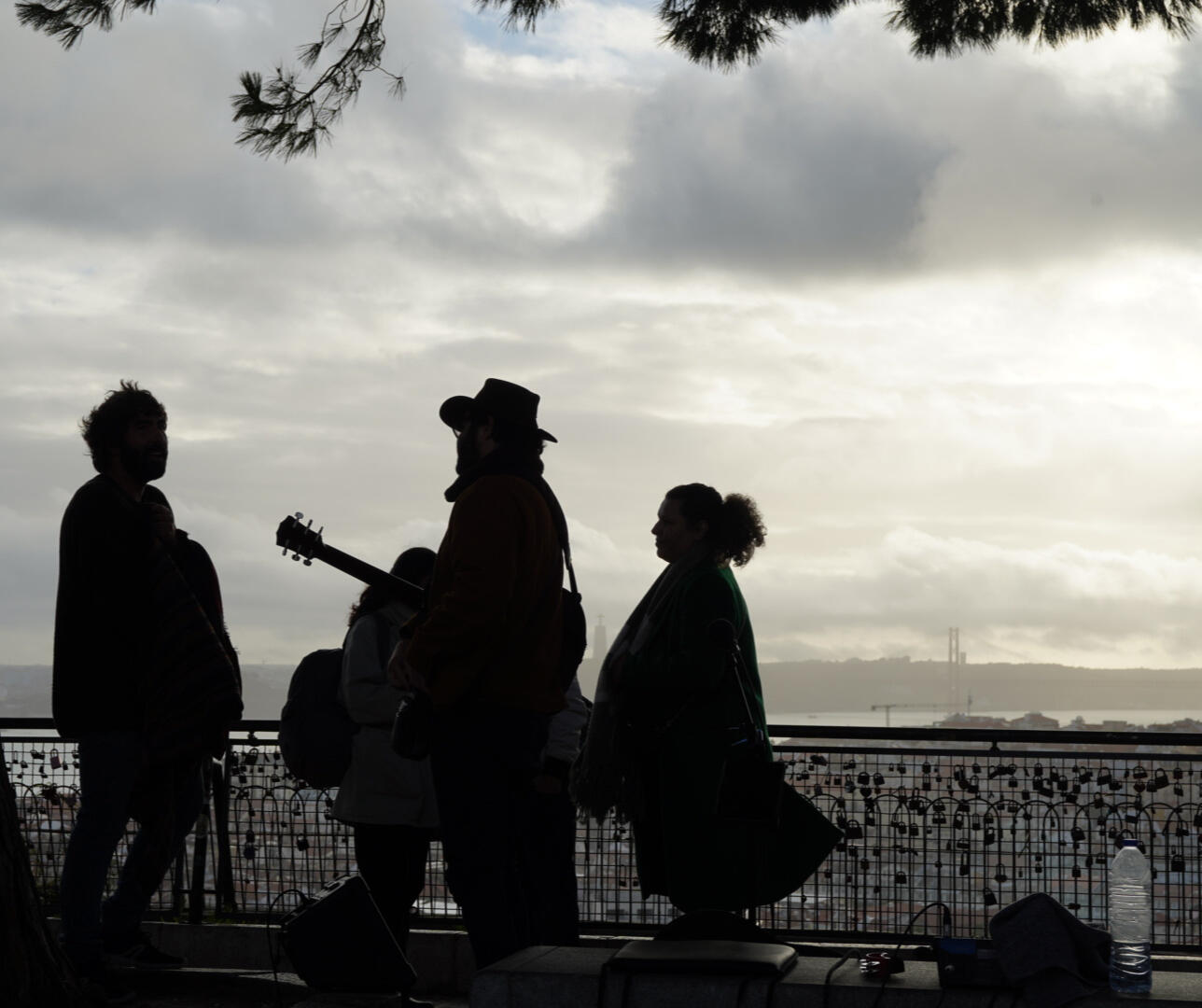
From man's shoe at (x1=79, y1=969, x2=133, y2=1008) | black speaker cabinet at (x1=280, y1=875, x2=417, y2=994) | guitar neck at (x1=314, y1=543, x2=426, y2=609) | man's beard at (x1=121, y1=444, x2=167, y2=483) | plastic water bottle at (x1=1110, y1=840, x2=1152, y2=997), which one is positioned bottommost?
man's shoe at (x1=79, y1=969, x2=133, y2=1008)

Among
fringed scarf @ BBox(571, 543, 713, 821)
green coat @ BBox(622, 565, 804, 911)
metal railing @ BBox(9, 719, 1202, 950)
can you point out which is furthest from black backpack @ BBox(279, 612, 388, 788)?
green coat @ BBox(622, 565, 804, 911)

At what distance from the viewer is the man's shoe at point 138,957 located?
5.84 m

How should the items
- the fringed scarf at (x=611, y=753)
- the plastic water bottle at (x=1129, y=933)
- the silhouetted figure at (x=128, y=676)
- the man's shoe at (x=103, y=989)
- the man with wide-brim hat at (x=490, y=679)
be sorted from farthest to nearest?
the fringed scarf at (x=611, y=753), the silhouetted figure at (x=128, y=676), the man's shoe at (x=103, y=989), the man with wide-brim hat at (x=490, y=679), the plastic water bottle at (x=1129, y=933)

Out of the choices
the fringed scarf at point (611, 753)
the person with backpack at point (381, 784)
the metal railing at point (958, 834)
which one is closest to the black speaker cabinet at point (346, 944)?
the person with backpack at point (381, 784)

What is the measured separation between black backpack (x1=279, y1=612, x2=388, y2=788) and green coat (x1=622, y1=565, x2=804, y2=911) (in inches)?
43.2

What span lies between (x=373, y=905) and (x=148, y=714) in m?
1.06

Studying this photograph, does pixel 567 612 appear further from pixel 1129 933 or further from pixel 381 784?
pixel 1129 933

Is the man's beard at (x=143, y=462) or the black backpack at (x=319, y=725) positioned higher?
the man's beard at (x=143, y=462)

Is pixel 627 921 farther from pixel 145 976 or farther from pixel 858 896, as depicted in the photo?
pixel 145 976

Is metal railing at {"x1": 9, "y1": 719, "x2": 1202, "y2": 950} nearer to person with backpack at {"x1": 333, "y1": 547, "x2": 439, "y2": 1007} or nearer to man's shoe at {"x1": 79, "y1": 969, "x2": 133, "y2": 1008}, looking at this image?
person with backpack at {"x1": 333, "y1": 547, "x2": 439, "y2": 1007}

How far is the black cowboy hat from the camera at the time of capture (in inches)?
196

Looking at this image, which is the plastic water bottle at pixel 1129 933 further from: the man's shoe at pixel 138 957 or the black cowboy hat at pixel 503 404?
the man's shoe at pixel 138 957

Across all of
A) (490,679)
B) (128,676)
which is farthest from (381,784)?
(490,679)

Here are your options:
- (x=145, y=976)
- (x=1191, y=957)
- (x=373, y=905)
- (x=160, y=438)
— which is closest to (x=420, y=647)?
(x=373, y=905)
